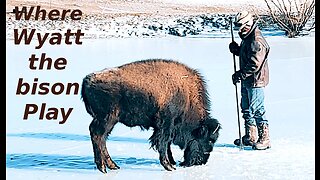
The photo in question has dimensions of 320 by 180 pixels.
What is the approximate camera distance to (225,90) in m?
10.4

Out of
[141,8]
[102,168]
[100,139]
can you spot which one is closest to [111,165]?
[102,168]

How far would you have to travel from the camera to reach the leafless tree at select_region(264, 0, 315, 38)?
2002 centimetres

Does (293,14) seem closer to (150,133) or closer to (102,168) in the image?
(150,133)

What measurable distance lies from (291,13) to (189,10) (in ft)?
→ 10.1

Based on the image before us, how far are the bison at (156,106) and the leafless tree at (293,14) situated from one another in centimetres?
1383

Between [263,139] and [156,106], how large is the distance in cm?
157

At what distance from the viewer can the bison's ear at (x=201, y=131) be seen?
628cm

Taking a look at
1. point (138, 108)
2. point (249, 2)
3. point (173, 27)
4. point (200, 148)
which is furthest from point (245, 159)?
point (249, 2)

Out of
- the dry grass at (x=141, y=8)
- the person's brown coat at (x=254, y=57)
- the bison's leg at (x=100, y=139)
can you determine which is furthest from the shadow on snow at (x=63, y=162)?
the dry grass at (x=141, y=8)

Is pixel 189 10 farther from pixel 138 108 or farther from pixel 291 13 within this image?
pixel 138 108

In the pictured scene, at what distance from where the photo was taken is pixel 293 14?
68.5 feet

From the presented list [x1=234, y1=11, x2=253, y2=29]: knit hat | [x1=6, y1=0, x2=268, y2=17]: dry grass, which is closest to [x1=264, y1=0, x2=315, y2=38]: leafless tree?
[x1=6, y1=0, x2=268, y2=17]: dry grass

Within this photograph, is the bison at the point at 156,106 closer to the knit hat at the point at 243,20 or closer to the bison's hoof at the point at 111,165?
the bison's hoof at the point at 111,165
